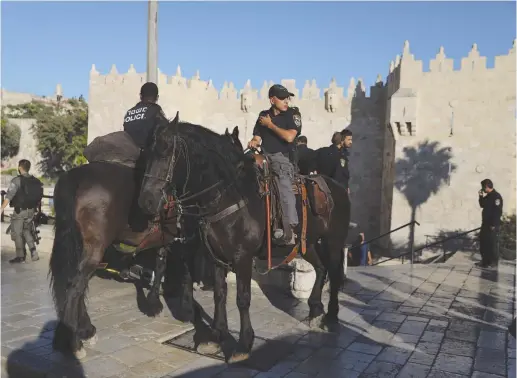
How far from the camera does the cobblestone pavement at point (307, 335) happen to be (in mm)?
3891

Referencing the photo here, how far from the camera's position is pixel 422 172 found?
18125 mm

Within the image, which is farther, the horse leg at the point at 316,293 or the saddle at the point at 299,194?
the horse leg at the point at 316,293

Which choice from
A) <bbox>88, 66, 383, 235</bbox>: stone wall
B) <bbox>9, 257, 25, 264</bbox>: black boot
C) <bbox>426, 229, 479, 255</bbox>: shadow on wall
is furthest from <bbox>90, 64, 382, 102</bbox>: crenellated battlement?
<bbox>9, 257, 25, 264</bbox>: black boot

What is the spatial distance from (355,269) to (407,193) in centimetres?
1031

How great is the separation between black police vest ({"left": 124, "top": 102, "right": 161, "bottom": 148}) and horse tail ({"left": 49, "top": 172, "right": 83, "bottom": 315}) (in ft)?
3.31

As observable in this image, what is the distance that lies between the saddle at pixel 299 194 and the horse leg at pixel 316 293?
588mm

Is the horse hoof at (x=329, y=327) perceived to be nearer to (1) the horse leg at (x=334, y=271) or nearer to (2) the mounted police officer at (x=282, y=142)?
(1) the horse leg at (x=334, y=271)

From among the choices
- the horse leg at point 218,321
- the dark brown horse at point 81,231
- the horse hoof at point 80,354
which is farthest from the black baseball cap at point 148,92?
the horse hoof at point 80,354

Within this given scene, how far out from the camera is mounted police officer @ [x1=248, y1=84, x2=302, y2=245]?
14.4ft

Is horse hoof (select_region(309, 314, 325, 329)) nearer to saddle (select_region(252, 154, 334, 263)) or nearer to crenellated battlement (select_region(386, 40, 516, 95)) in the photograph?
saddle (select_region(252, 154, 334, 263))

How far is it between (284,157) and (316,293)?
6.16ft

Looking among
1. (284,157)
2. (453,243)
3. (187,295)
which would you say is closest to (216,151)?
(284,157)

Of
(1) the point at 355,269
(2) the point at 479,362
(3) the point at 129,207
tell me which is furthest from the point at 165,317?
(1) the point at 355,269

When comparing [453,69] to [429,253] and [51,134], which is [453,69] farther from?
[51,134]
